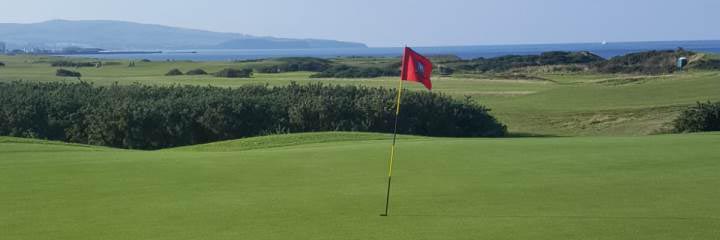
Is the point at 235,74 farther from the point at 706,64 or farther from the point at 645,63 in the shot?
the point at 645,63

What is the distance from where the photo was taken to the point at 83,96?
124ft

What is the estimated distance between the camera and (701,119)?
102 ft

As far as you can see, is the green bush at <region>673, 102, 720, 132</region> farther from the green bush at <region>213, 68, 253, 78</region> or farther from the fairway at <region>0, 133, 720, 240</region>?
the green bush at <region>213, 68, 253, 78</region>

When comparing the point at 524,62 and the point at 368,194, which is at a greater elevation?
the point at 524,62

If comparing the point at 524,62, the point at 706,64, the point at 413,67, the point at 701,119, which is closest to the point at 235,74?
the point at 706,64

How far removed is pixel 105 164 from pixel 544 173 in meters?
6.90

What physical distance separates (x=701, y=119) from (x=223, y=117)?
1726 cm

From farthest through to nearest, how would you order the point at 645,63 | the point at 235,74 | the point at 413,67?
the point at 645,63
the point at 235,74
the point at 413,67

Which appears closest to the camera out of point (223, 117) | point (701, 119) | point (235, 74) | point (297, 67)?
point (701, 119)

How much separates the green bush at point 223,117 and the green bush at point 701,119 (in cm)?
664

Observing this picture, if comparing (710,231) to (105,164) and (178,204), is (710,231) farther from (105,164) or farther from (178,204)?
(105,164)

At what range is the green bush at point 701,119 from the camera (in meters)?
31.1

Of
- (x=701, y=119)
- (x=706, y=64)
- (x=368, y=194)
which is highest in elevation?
(x=706, y=64)

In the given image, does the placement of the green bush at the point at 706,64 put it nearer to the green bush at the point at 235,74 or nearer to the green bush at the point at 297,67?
the green bush at the point at 297,67
